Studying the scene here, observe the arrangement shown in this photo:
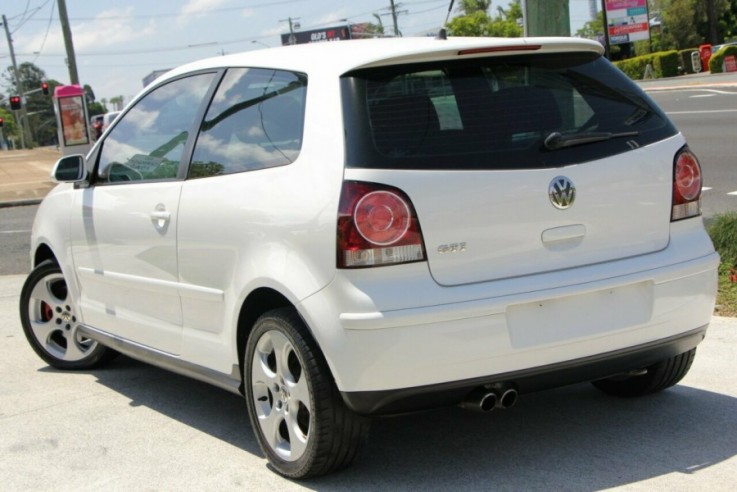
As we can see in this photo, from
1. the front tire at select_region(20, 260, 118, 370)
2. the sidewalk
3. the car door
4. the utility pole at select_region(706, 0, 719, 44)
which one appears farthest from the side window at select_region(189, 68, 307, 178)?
the utility pole at select_region(706, 0, 719, 44)

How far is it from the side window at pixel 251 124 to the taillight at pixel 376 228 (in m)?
0.47

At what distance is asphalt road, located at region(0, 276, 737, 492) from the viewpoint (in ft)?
13.0

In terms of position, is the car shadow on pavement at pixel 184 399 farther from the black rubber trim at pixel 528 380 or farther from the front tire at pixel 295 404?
the black rubber trim at pixel 528 380

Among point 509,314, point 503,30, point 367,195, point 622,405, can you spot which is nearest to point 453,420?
point 622,405

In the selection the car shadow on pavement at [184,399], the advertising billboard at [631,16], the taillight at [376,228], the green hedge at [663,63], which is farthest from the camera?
the advertising billboard at [631,16]

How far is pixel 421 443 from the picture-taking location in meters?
4.42

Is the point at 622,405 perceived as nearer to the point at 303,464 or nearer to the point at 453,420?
the point at 453,420

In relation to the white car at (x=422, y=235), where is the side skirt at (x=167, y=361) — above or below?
below

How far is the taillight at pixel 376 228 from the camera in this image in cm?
356

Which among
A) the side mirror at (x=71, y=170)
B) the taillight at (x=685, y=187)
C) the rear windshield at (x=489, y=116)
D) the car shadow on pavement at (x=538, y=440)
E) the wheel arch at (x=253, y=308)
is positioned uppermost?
the rear windshield at (x=489, y=116)

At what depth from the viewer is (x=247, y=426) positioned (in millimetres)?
4871

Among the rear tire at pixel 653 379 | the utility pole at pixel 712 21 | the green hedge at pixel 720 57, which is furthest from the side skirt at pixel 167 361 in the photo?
the utility pole at pixel 712 21

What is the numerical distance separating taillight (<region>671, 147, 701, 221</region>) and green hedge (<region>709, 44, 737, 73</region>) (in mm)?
45531

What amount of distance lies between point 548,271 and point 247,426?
1833mm
